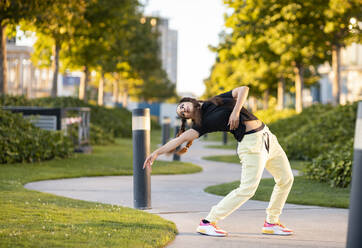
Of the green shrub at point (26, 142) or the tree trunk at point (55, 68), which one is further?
the tree trunk at point (55, 68)

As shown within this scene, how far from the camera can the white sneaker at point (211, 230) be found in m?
5.45

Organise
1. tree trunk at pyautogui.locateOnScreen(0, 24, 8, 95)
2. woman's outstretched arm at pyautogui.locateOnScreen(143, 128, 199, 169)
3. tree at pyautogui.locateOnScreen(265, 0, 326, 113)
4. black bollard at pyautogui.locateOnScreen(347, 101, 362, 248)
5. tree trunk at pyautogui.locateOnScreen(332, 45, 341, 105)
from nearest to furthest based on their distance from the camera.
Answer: black bollard at pyautogui.locateOnScreen(347, 101, 362, 248), woman's outstretched arm at pyautogui.locateOnScreen(143, 128, 199, 169), tree trunk at pyautogui.locateOnScreen(0, 24, 8, 95), tree at pyautogui.locateOnScreen(265, 0, 326, 113), tree trunk at pyautogui.locateOnScreen(332, 45, 341, 105)

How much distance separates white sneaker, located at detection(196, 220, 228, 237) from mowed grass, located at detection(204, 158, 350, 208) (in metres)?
2.44

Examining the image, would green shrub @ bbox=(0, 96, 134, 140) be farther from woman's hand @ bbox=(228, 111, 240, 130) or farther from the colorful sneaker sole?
woman's hand @ bbox=(228, 111, 240, 130)

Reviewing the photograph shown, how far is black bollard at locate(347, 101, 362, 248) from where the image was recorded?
3.58m

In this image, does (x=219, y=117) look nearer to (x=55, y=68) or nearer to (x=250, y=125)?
(x=250, y=125)

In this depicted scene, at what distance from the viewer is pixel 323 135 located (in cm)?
1641

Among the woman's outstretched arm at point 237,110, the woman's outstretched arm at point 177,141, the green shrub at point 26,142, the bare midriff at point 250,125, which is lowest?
the green shrub at point 26,142

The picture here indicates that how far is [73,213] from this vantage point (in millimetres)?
6238

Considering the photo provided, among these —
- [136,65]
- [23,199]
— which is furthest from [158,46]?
[23,199]

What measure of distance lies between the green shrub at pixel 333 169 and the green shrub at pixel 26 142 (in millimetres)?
5704

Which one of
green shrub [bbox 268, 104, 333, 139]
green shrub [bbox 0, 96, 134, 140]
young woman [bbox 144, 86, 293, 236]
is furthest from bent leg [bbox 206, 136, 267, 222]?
green shrub [bbox 268, 104, 333, 139]

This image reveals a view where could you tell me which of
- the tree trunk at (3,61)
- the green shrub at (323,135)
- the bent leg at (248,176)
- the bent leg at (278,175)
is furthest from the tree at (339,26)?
the bent leg at (248,176)

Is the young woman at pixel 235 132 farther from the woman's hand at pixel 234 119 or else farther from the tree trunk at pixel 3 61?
the tree trunk at pixel 3 61
